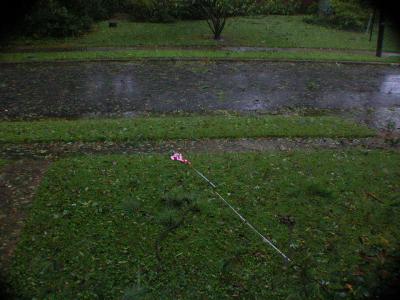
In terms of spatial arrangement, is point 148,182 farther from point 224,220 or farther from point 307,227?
point 307,227

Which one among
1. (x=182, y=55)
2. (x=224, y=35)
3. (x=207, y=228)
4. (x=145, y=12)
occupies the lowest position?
(x=207, y=228)

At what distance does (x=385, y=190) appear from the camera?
19.6 ft

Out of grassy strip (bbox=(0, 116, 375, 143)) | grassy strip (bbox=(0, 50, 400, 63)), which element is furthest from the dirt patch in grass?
grassy strip (bbox=(0, 50, 400, 63))

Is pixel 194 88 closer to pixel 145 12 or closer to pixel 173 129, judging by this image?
pixel 173 129

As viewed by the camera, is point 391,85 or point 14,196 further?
point 391,85

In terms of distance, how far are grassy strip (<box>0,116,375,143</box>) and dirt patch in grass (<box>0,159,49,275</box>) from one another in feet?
3.88

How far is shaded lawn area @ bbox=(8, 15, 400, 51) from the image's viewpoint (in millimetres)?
16938

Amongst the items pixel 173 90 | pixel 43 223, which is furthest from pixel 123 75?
pixel 43 223

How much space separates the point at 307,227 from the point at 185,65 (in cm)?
969

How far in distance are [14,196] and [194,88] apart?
261 inches

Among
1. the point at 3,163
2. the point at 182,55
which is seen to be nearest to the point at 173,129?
the point at 3,163

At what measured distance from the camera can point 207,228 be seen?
5031 mm

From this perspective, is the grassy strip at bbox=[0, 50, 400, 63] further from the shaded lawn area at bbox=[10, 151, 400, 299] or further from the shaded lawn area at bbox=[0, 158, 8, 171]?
the shaded lawn area at bbox=[10, 151, 400, 299]

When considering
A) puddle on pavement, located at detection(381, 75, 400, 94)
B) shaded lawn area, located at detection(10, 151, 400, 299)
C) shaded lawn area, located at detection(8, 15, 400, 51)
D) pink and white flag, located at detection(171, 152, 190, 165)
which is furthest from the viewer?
shaded lawn area, located at detection(8, 15, 400, 51)
